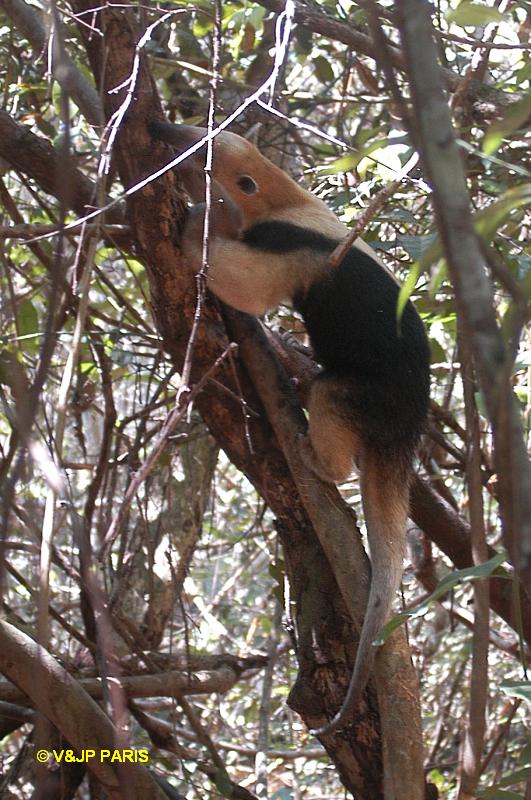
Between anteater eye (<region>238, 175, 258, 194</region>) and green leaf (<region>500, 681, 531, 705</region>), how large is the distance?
2460 mm

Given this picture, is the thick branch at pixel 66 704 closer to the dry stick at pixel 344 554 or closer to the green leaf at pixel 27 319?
the dry stick at pixel 344 554

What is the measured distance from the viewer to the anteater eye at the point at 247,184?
3.84 meters

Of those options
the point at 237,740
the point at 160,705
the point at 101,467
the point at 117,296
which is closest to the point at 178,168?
the point at 117,296

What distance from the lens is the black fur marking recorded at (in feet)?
11.2

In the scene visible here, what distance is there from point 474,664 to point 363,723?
4.58 feet

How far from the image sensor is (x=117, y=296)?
4.14m

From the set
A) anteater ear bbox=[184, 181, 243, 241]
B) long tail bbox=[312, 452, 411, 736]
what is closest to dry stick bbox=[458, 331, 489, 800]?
long tail bbox=[312, 452, 411, 736]

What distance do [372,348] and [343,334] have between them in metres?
0.13

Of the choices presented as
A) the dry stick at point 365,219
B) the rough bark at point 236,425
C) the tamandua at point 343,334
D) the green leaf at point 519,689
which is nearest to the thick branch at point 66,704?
the rough bark at point 236,425

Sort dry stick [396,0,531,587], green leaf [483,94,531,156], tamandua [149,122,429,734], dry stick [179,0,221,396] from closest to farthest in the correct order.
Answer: dry stick [396,0,531,587] < green leaf [483,94,531,156] < dry stick [179,0,221,396] < tamandua [149,122,429,734]

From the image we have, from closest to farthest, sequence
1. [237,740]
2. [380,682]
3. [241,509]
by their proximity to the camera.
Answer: [380,682]
[237,740]
[241,509]

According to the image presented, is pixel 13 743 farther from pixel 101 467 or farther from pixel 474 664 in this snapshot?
pixel 474 664

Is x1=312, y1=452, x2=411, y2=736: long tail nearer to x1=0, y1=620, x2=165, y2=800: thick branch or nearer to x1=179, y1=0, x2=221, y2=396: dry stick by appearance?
x1=0, y1=620, x2=165, y2=800: thick branch

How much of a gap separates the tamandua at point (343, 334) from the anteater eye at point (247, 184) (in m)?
0.18
